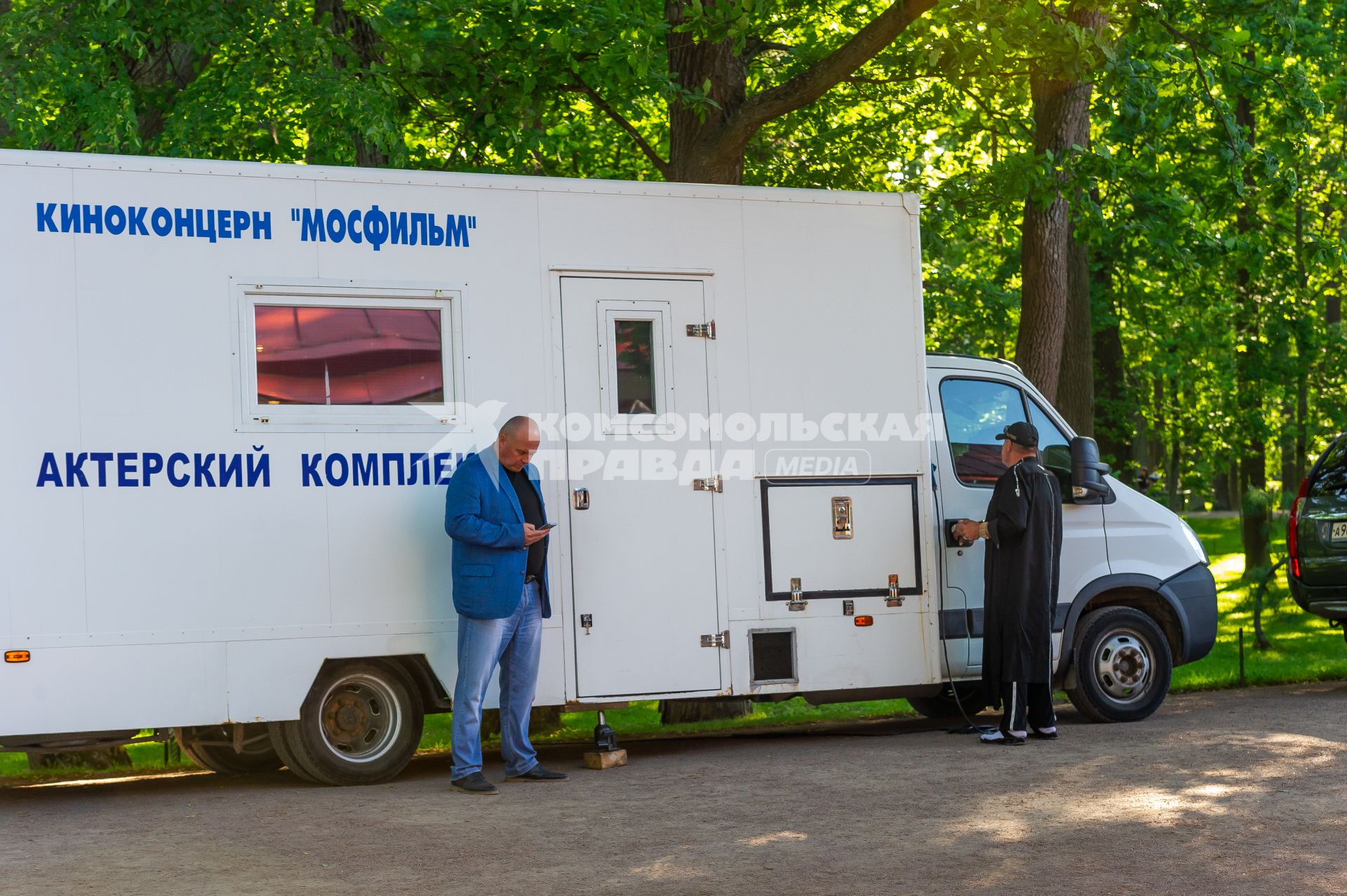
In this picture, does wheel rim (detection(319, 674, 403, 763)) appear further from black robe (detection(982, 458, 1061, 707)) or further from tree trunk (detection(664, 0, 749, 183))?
tree trunk (detection(664, 0, 749, 183))

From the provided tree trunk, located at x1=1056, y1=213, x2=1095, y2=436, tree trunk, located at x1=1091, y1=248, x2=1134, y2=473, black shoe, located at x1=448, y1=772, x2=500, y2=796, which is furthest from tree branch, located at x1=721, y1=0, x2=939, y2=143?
tree trunk, located at x1=1091, y1=248, x2=1134, y2=473

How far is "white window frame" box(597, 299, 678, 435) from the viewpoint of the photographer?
8.43 meters

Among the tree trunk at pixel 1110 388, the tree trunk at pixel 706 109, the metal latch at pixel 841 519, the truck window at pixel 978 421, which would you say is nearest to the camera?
the metal latch at pixel 841 519

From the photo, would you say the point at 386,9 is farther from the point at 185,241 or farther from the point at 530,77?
the point at 185,241

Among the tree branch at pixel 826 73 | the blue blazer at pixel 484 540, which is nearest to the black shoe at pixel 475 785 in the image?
the blue blazer at pixel 484 540

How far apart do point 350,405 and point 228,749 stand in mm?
2343

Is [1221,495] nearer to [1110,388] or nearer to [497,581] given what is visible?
[1110,388]

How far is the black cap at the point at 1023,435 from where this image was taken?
30.0 feet

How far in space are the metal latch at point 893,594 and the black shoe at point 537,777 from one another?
2.13 metres

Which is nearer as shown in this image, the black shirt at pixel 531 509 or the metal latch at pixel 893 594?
the black shirt at pixel 531 509

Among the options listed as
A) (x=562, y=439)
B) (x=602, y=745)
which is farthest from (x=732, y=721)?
(x=562, y=439)

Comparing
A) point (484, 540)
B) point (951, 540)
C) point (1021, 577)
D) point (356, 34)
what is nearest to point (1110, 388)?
point (356, 34)

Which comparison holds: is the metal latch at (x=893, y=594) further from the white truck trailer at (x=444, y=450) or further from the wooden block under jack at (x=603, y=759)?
the wooden block under jack at (x=603, y=759)

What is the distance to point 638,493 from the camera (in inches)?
332
